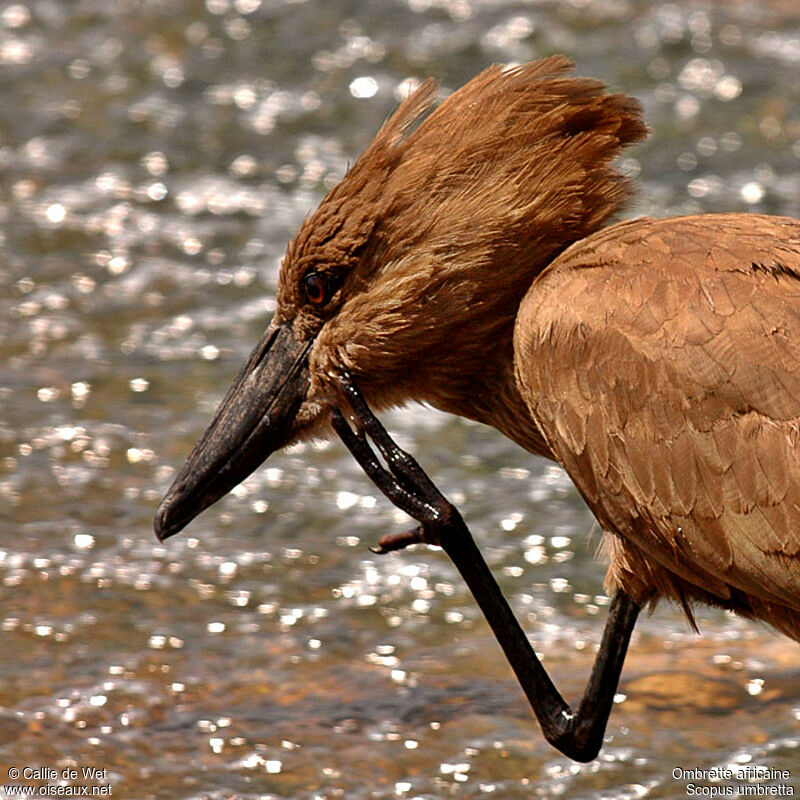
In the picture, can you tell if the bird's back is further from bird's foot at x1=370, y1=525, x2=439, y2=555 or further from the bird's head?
bird's foot at x1=370, y1=525, x2=439, y2=555

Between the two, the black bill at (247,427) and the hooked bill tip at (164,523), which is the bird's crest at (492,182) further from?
the hooked bill tip at (164,523)

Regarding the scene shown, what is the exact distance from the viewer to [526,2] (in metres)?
7.50

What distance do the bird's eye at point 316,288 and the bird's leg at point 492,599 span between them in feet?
0.54

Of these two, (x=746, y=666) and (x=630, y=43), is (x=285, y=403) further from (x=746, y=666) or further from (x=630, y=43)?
(x=630, y=43)

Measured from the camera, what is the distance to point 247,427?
3588mm

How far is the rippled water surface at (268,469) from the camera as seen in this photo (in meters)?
3.69

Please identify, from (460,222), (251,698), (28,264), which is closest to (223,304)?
(28,264)

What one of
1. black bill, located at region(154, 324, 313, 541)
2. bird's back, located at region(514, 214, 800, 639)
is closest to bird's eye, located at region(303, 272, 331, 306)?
black bill, located at region(154, 324, 313, 541)

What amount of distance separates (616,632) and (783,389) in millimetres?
735

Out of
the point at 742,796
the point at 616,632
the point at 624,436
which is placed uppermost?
the point at 624,436

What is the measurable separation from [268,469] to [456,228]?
5.51 feet

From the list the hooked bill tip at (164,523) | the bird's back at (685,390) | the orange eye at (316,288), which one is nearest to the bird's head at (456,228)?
the orange eye at (316,288)

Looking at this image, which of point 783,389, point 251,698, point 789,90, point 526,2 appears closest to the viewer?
point 783,389

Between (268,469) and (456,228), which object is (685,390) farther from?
(268,469)
